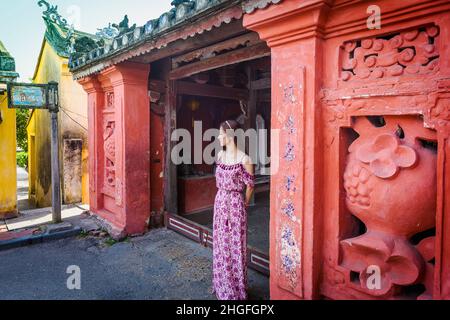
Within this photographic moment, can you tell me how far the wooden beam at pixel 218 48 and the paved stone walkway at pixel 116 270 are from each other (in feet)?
10.1

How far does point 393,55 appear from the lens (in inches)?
86.8

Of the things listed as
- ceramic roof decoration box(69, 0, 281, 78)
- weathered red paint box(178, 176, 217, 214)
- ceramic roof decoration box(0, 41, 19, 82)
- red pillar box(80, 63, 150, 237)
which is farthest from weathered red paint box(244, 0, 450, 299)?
ceramic roof decoration box(0, 41, 19, 82)

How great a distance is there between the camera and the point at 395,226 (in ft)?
7.41

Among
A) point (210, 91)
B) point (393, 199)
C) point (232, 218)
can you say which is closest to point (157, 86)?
point (210, 91)

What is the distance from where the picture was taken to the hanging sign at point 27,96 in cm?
573

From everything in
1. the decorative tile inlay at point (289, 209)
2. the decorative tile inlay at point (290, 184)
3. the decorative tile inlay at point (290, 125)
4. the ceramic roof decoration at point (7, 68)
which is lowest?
the decorative tile inlay at point (289, 209)

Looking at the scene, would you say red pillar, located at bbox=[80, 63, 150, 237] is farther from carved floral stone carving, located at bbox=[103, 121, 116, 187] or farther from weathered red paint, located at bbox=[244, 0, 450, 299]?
weathered red paint, located at bbox=[244, 0, 450, 299]

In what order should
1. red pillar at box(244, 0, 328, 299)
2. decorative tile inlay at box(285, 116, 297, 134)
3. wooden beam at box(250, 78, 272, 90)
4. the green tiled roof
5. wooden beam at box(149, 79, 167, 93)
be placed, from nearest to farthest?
red pillar at box(244, 0, 328, 299) < decorative tile inlay at box(285, 116, 297, 134) < the green tiled roof < wooden beam at box(149, 79, 167, 93) < wooden beam at box(250, 78, 272, 90)

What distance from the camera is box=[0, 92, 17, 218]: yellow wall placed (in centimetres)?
769

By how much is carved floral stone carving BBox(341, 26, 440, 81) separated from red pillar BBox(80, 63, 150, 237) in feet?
12.9

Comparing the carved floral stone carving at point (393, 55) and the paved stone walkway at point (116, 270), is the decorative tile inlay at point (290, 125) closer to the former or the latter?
the carved floral stone carving at point (393, 55)

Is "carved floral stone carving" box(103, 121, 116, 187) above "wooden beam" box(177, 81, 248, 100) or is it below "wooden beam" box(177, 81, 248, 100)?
below

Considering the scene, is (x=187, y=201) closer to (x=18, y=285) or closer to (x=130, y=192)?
(x=130, y=192)

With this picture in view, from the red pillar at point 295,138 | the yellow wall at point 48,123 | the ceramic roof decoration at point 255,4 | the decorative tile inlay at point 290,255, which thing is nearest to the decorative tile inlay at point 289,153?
the red pillar at point 295,138
